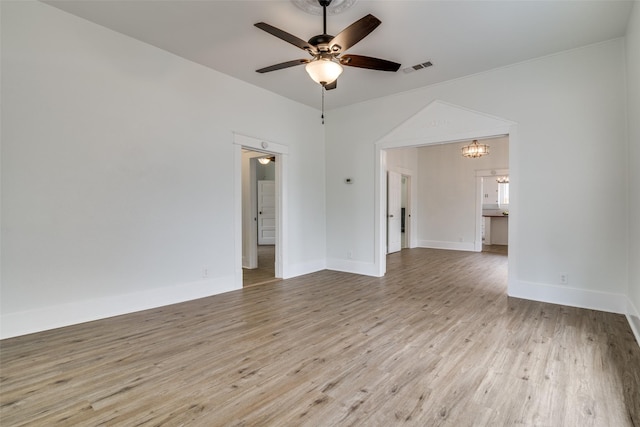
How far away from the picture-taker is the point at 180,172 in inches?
157

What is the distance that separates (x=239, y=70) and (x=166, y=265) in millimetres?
2837

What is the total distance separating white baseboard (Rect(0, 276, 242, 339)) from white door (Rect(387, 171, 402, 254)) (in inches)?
185

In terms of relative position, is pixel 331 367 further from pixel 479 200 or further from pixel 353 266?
pixel 479 200

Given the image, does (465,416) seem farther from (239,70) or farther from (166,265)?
(239,70)

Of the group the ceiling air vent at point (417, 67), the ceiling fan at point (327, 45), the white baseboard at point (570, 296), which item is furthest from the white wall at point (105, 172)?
A: the white baseboard at point (570, 296)

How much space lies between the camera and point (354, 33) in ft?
8.44

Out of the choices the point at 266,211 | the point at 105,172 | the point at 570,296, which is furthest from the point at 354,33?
the point at 266,211

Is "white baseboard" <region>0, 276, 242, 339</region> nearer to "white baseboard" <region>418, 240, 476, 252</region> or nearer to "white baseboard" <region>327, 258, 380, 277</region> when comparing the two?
"white baseboard" <region>327, 258, 380, 277</region>

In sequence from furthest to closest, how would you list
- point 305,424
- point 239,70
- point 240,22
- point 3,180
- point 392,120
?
point 392,120, point 239,70, point 240,22, point 3,180, point 305,424

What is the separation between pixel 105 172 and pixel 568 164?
5462 millimetres

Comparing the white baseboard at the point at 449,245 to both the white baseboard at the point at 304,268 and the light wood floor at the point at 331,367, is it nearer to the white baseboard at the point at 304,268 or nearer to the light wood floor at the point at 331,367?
the white baseboard at the point at 304,268

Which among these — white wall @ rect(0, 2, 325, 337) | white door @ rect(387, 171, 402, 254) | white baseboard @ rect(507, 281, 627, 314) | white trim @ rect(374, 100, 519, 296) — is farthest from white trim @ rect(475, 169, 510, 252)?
white wall @ rect(0, 2, 325, 337)

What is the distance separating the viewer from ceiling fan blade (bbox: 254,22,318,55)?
2.54 m

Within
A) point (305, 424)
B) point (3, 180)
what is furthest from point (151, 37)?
point (305, 424)
